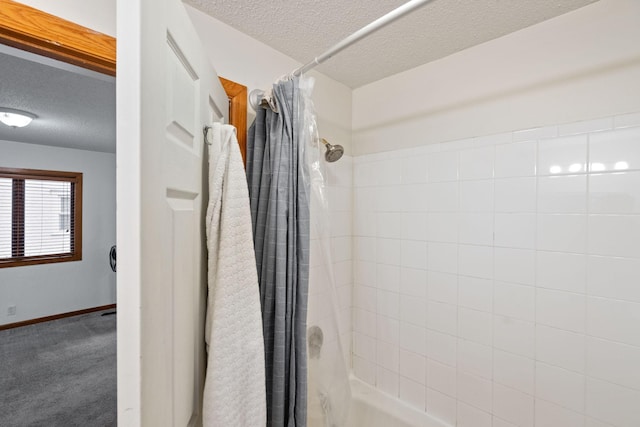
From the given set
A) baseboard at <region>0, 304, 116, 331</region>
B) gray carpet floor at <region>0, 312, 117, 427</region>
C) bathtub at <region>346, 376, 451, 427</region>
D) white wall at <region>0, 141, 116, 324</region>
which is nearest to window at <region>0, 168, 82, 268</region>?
white wall at <region>0, 141, 116, 324</region>

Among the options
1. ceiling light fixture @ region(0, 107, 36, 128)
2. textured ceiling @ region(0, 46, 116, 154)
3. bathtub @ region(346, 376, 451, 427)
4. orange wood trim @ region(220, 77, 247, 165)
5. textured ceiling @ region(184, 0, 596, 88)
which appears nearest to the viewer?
textured ceiling @ region(184, 0, 596, 88)

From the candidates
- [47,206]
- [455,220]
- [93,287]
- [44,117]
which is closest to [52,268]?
[93,287]

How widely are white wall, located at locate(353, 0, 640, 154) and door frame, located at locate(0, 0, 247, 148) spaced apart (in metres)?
1.26

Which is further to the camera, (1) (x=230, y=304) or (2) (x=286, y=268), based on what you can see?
(2) (x=286, y=268)

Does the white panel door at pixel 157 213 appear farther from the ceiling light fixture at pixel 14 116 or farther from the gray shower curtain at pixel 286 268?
the ceiling light fixture at pixel 14 116

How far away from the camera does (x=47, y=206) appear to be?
3.66 m

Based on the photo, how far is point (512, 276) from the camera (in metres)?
1.15

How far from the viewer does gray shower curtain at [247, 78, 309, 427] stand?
0.90 meters

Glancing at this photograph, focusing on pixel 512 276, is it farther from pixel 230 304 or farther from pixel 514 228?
pixel 230 304

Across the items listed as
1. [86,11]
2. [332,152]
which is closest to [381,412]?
[332,152]

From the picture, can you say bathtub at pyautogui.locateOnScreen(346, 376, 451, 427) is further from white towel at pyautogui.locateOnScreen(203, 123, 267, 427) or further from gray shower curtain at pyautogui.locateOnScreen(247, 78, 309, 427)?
white towel at pyautogui.locateOnScreen(203, 123, 267, 427)

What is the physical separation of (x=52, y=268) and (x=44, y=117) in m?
2.22

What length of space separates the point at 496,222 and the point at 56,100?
3045 mm

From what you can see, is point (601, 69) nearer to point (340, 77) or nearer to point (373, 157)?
point (373, 157)
